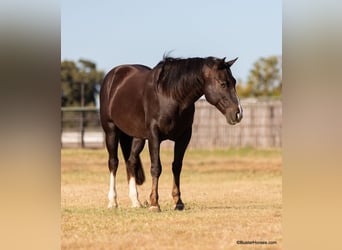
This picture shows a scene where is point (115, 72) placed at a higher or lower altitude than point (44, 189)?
higher

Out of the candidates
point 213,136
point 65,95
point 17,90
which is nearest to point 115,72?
point 17,90

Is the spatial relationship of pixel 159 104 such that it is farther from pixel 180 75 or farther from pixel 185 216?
pixel 185 216

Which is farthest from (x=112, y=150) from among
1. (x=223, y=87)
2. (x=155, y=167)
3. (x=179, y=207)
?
(x=223, y=87)

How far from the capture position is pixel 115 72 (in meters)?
11.6

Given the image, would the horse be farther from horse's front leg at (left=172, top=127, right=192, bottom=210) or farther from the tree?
the tree

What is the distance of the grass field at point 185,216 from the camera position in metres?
6.81

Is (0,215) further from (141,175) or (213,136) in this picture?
(213,136)

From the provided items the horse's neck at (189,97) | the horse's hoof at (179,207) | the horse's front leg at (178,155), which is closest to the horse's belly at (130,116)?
the horse's front leg at (178,155)

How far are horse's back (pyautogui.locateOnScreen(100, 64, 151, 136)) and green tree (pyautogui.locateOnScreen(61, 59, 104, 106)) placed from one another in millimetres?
33657

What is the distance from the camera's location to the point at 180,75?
973cm

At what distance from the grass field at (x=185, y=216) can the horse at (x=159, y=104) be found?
0.68 m

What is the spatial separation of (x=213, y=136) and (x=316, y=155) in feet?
103

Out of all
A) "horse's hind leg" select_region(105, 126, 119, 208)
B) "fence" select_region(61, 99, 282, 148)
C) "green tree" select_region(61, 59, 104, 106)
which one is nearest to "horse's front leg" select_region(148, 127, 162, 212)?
"horse's hind leg" select_region(105, 126, 119, 208)

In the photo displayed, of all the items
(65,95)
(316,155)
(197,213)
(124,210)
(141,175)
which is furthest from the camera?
(65,95)
